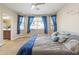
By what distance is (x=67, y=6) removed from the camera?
2215 millimetres

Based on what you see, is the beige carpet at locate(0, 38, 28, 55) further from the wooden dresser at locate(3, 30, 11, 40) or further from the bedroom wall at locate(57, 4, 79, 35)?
the bedroom wall at locate(57, 4, 79, 35)

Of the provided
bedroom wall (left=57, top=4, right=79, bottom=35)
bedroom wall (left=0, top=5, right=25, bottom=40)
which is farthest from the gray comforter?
bedroom wall (left=0, top=5, right=25, bottom=40)

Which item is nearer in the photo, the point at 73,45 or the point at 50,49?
the point at 73,45

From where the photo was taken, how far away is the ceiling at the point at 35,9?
7.18ft

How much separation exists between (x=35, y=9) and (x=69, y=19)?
0.73 meters

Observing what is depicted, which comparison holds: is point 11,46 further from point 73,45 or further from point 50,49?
point 73,45

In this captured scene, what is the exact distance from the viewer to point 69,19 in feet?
7.50

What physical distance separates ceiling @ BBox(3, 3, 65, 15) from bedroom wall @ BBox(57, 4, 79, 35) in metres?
0.13

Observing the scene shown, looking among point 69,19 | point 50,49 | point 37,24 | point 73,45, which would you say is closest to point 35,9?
point 37,24

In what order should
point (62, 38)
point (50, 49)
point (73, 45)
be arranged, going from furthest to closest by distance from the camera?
point (62, 38) < point (50, 49) < point (73, 45)

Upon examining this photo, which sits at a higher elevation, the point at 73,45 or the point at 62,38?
the point at 62,38

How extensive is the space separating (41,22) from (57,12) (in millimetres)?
395

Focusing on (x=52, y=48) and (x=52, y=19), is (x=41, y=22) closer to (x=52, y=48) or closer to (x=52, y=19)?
(x=52, y=19)
